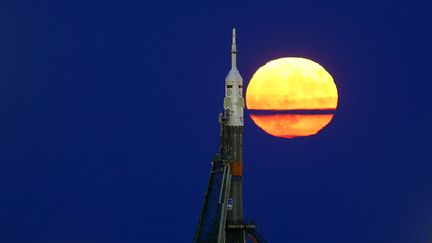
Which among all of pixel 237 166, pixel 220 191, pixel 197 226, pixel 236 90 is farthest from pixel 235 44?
pixel 197 226

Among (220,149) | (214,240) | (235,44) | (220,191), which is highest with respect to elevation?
(235,44)

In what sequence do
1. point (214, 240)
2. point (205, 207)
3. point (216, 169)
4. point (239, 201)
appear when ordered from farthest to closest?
1. point (239, 201)
2. point (216, 169)
3. point (205, 207)
4. point (214, 240)

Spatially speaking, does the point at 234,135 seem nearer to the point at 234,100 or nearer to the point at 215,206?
the point at 234,100

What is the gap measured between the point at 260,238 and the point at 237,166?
12.3 m

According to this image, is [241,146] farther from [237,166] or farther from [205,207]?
[205,207]

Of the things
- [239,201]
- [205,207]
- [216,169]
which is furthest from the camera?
[239,201]

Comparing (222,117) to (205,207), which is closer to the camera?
(205,207)

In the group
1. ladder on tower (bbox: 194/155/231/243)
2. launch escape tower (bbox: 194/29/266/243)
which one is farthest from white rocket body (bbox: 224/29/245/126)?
ladder on tower (bbox: 194/155/231/243)

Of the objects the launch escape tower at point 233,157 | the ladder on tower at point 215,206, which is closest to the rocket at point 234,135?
the launch escape tower at point 233,157

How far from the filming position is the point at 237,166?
161 m

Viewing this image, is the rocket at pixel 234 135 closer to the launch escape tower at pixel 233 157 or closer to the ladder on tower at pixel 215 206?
the launch escape tower at pixel 233 157

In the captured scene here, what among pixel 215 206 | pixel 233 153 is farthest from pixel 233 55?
pixel 215 206

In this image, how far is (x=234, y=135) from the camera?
160 m

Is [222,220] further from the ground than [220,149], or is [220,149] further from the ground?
[220,149]
